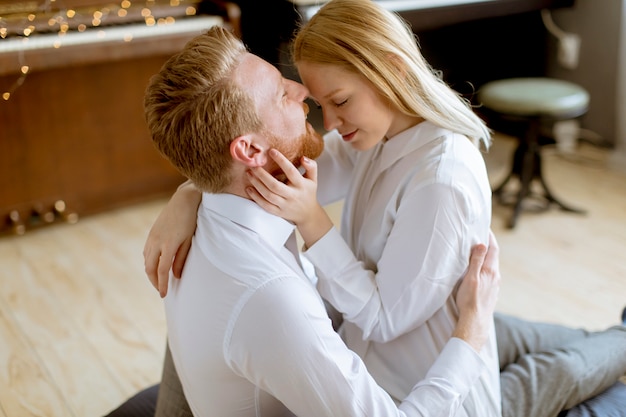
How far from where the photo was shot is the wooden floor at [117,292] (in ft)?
7.30

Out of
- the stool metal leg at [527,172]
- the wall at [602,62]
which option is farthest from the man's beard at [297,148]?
the wall at [602,62]

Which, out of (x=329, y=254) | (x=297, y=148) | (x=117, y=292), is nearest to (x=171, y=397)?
(x=329, y=254)

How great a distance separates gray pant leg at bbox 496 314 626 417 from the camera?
1514mm

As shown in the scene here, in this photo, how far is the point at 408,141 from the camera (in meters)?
1.39

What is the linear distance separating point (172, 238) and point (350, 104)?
40cm

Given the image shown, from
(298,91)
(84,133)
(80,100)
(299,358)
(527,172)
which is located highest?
(298,91)

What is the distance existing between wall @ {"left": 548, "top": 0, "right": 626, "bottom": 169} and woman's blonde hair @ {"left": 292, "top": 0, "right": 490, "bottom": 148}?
2.42 meters

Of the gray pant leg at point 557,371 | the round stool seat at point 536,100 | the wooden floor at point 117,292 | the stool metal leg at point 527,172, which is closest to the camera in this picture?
the gray pant leg at point 557,371

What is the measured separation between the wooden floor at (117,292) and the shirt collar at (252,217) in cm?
113

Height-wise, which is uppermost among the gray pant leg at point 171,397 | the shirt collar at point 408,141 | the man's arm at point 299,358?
the shirt collar at point 408,141

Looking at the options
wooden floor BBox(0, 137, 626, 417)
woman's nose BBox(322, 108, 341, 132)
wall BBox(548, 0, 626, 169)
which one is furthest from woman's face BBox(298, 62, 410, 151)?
wall BBox(548, 0, 626, 169)

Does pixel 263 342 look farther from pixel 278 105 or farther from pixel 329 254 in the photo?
pixel 278 105

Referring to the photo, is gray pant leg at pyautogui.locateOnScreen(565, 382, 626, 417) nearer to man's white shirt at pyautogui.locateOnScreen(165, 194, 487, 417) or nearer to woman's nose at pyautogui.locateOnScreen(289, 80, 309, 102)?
man's white shirt at pyautogui.locateOnScreen(165, 194, 487, 417)

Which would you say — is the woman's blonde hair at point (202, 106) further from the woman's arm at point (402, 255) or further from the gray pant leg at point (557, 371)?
the gray pant leg at point (557, 371)
